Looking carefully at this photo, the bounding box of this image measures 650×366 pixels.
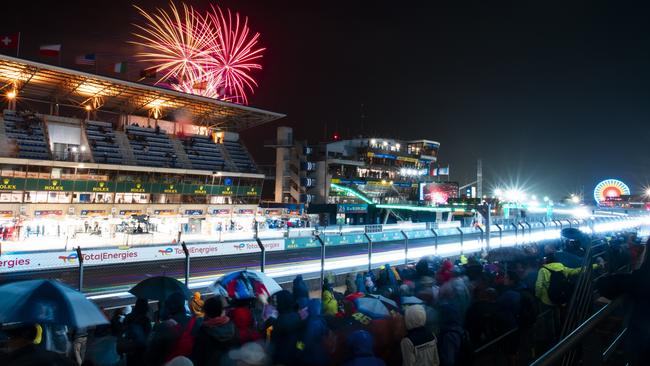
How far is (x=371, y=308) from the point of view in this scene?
5.51 meters

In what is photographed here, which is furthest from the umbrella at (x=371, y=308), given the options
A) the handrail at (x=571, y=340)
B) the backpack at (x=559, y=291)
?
the handrail at (x=571, y=340)

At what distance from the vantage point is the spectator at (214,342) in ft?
13.2

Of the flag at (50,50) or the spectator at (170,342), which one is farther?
the flag at (50,50)

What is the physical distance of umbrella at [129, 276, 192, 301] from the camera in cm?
700

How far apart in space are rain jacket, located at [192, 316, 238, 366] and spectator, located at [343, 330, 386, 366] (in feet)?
4.13

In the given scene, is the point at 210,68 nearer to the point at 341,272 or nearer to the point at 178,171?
the point at 178,171

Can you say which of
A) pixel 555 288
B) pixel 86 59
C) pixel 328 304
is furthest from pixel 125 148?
pixel 555 288

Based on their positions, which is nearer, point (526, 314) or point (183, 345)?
point (183, 345)

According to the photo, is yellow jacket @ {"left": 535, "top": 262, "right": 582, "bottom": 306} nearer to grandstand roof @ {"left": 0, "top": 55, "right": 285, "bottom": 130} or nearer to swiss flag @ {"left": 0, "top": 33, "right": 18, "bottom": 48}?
grandstand roof @ {"left": 0, "top": 55, "right": 285, "bottom": 130}

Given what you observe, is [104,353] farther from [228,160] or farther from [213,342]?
[228,160]

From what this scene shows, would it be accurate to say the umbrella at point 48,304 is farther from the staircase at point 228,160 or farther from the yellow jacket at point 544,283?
the staircase at point 228,160

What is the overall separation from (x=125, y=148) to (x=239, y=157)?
1483 centimetres

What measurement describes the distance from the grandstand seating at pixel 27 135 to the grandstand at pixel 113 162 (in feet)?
0.25

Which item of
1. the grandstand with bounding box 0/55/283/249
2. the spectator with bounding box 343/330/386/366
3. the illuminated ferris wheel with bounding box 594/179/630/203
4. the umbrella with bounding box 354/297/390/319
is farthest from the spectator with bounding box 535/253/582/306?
the illuminated ferris wheel with bounding box 594/179/630/203
